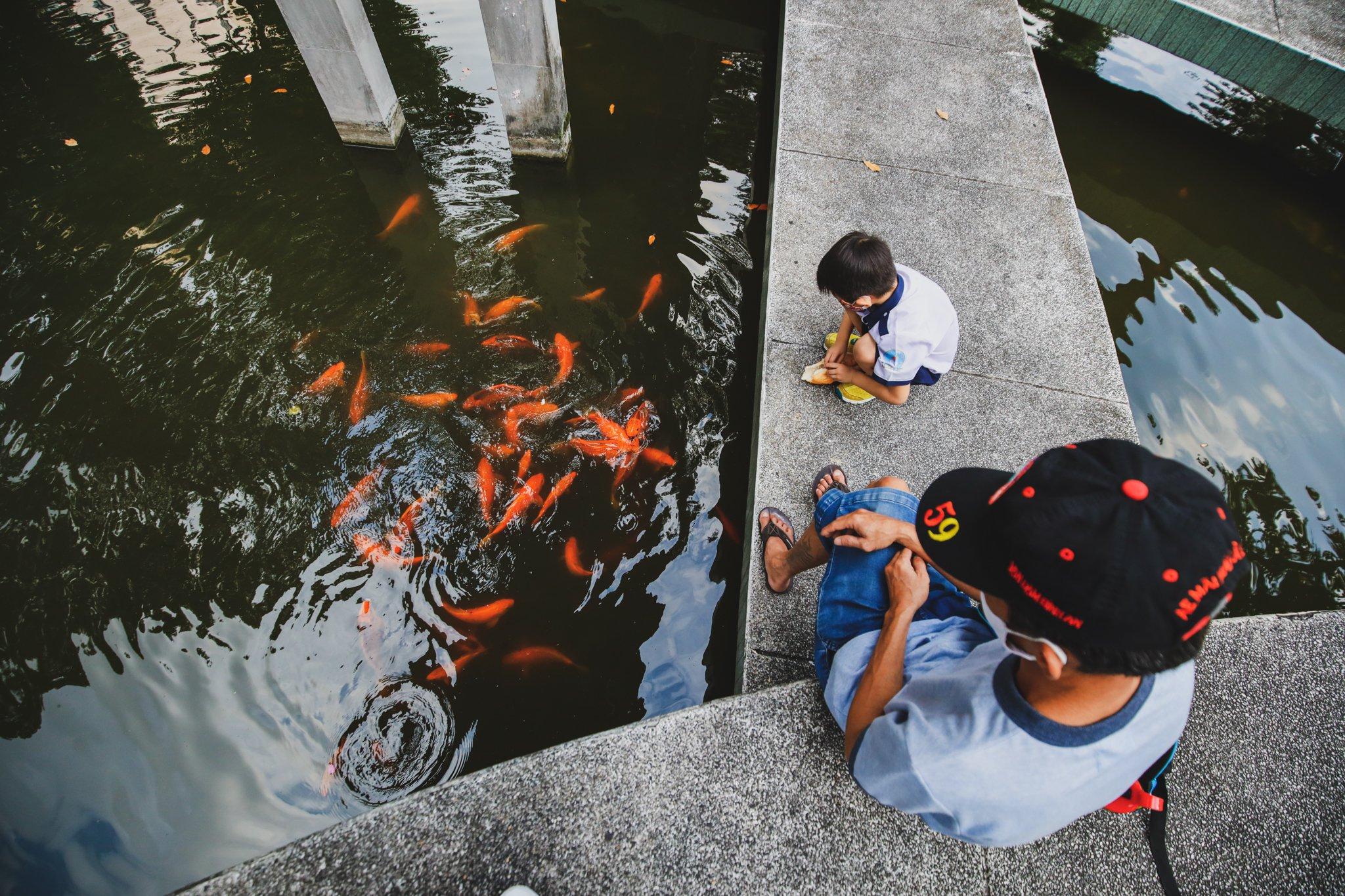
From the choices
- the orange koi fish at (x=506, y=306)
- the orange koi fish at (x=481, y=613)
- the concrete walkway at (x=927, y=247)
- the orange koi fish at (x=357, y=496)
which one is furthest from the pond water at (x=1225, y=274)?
the orange koi fish at (x=357, y=496)

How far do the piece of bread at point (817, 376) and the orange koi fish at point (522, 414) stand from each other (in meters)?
1.70

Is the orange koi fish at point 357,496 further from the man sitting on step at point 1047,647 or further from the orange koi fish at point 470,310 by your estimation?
the man sitting on step at point 1047,647

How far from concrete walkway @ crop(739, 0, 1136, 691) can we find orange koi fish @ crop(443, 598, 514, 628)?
4.69 ft

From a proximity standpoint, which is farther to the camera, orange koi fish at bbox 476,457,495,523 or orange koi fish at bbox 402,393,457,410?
orange koi fish at bbox 402,393,457,410

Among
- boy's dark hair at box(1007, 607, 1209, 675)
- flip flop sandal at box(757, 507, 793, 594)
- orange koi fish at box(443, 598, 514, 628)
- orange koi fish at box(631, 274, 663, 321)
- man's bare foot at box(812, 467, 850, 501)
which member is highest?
boy's dark hair at box(1007, 607, 1209, 675)

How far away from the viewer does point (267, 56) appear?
6.86m

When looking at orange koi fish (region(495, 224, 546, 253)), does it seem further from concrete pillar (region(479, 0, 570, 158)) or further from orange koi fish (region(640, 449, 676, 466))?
orange koi fish (region(640, 449, 676, 466))

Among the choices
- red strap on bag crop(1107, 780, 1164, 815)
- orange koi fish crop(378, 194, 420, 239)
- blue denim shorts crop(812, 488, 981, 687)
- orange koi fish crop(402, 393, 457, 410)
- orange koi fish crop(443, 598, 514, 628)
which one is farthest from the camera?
orange koi fish crop(378, 194, 420, 239)

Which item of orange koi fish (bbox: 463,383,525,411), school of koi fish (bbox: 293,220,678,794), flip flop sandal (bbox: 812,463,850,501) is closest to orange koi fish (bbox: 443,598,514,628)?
school of koi fish (bbox: 293,220,678,794)

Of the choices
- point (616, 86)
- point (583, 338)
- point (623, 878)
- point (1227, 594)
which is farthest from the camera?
point (616, 86)

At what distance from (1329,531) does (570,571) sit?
15.5 feet

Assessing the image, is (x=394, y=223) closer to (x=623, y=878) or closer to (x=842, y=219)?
(x=842, y=219)

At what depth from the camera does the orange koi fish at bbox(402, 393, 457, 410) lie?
14.2 feet

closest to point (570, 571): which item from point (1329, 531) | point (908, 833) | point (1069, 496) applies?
point (908, 833)
